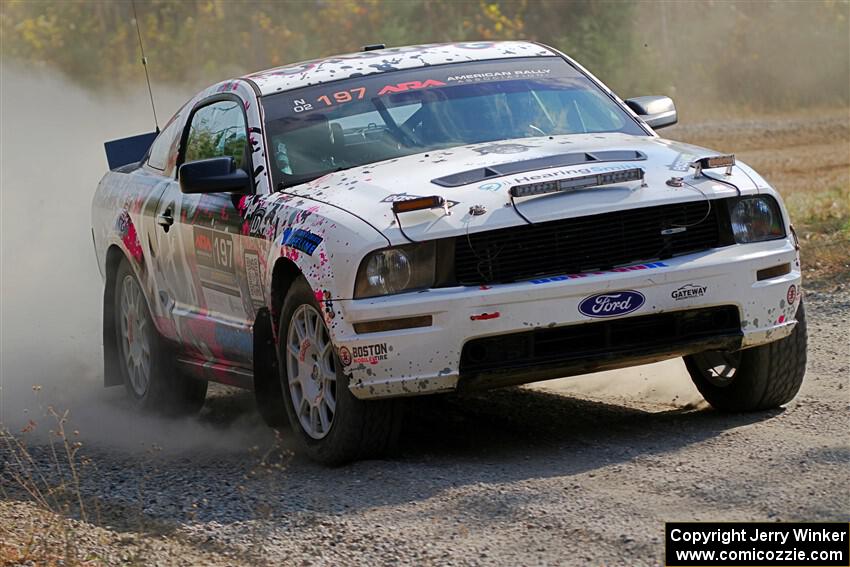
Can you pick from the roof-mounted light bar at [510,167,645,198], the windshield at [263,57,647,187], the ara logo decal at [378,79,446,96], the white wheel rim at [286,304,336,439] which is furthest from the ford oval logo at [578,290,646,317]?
the ara logo decal at [378,79,446,96]

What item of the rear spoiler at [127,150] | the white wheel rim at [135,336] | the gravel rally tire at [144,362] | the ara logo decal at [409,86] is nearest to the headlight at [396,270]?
the ara logo decal at [409,86]

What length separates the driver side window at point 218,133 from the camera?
7642 mm

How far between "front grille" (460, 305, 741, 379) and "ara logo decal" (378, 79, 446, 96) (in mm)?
1867

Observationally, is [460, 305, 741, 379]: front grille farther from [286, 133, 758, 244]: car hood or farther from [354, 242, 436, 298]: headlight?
[286, 133, 758, 244]: car hood

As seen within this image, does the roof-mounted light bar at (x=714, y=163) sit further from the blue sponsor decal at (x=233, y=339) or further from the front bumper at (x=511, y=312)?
the blue sponsor decal at (x=233, y=339)

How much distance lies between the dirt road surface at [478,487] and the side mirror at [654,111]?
4.36 ft

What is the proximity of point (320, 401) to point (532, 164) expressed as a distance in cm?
131

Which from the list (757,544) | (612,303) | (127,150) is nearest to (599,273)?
(612,303)

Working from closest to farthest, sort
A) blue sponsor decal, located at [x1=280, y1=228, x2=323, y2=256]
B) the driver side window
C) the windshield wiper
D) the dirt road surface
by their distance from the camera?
the dirt road surface
blue sponsor decal, located at [x1=280, y1=228, x2=323, y2=256]
the windshield wiper
the driver side window

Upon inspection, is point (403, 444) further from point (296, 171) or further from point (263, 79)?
point (263, 79)

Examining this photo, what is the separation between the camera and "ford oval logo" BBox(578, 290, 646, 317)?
6.05 m

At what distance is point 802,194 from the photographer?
15562 millimetres

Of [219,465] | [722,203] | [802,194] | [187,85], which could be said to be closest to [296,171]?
[219,465]

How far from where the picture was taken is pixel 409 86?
24.8 ft
